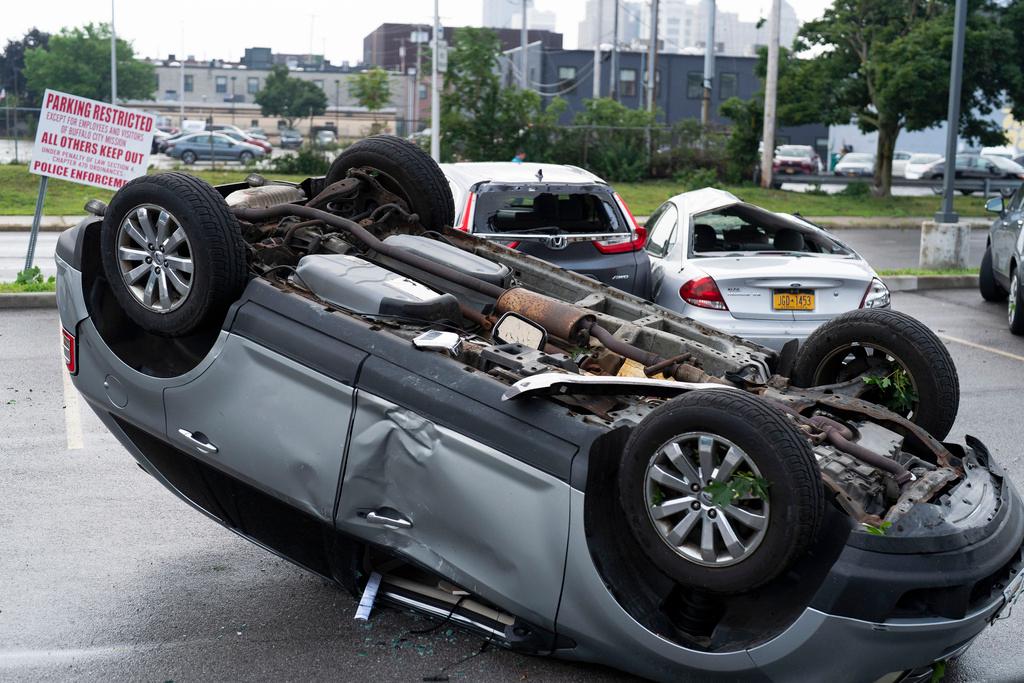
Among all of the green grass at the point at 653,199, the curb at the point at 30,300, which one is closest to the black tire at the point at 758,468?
the curb at the point at 30,300

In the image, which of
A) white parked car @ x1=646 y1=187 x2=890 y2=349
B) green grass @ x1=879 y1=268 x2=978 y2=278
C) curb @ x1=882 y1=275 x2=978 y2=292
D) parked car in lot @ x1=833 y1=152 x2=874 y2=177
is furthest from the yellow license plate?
parked car in lot @ x1=833 y1=152 x2=874 y2=177

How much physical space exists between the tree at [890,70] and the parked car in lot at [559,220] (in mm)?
21239

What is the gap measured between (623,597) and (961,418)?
207 inches

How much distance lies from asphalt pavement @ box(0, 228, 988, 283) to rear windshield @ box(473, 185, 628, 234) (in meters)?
7.93

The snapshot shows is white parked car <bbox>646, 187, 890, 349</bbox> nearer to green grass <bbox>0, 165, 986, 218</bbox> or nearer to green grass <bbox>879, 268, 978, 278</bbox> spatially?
green grass <bbox>879, 268, 978, 278</bbox>

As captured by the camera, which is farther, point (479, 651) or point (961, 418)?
Result: point (961, 418)

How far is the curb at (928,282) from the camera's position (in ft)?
49.3

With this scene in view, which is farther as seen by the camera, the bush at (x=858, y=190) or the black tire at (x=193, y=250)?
the bush at (x=858, y=190)

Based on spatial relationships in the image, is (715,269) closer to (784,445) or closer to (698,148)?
(784,445)

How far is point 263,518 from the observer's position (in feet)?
15.2

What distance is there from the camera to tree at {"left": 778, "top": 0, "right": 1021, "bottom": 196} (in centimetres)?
2759

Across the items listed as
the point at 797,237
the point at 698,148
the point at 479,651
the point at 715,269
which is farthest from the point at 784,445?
the point at 698,148

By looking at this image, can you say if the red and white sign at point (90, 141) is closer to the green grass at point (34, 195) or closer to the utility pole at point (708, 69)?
the green grass at point (34, 195)

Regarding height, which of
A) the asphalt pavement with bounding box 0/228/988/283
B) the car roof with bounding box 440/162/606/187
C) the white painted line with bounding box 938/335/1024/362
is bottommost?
the white painted line with bounding box 938/335/1024/362
